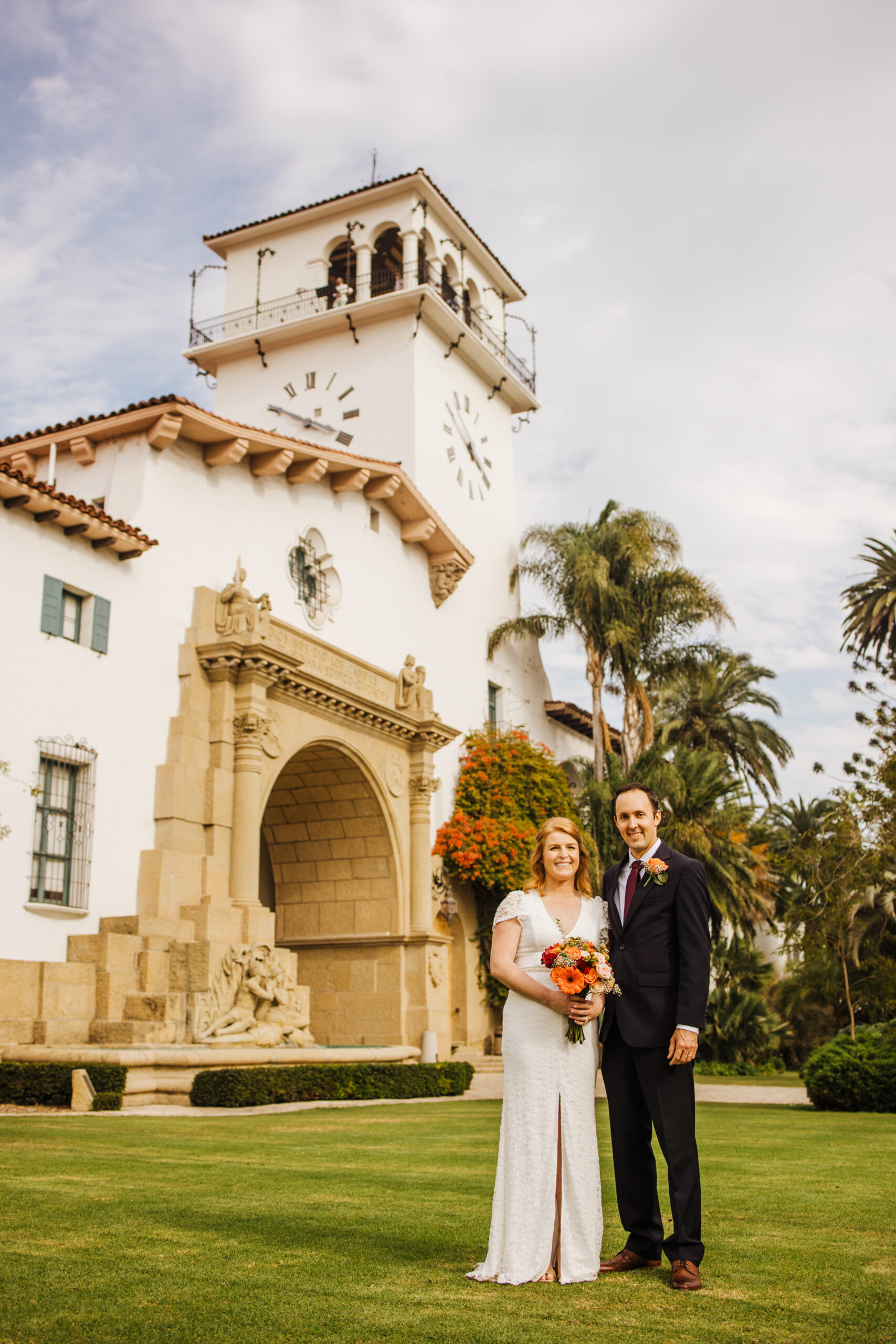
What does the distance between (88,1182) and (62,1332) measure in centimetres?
367

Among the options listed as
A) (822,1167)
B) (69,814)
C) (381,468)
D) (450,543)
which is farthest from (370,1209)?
(450,543)

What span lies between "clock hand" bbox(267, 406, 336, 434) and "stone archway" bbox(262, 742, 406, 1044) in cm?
1058

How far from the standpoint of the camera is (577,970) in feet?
16.4

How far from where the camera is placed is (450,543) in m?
29.6

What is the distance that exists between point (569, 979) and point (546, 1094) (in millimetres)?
514

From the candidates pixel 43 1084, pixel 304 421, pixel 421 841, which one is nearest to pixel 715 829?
pixel 421 841

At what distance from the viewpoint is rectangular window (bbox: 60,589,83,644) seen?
60.1ft

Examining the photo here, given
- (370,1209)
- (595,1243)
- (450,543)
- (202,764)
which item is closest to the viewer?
(595,1243)

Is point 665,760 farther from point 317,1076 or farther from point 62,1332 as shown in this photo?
point 62,1332

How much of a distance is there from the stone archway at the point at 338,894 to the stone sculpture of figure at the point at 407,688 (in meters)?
2.09

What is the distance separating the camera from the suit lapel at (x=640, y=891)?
210 inches

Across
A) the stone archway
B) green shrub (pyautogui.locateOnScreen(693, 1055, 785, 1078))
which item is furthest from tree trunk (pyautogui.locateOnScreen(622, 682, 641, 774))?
the stone archway

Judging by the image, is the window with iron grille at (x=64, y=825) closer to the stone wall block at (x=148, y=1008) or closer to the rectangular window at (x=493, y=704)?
the stone wall block at (x=148, y=1008)

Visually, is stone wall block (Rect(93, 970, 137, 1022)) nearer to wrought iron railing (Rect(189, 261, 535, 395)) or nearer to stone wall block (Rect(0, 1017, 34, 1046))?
stone wall block (Rect(0, 1017, 34, 1046))
